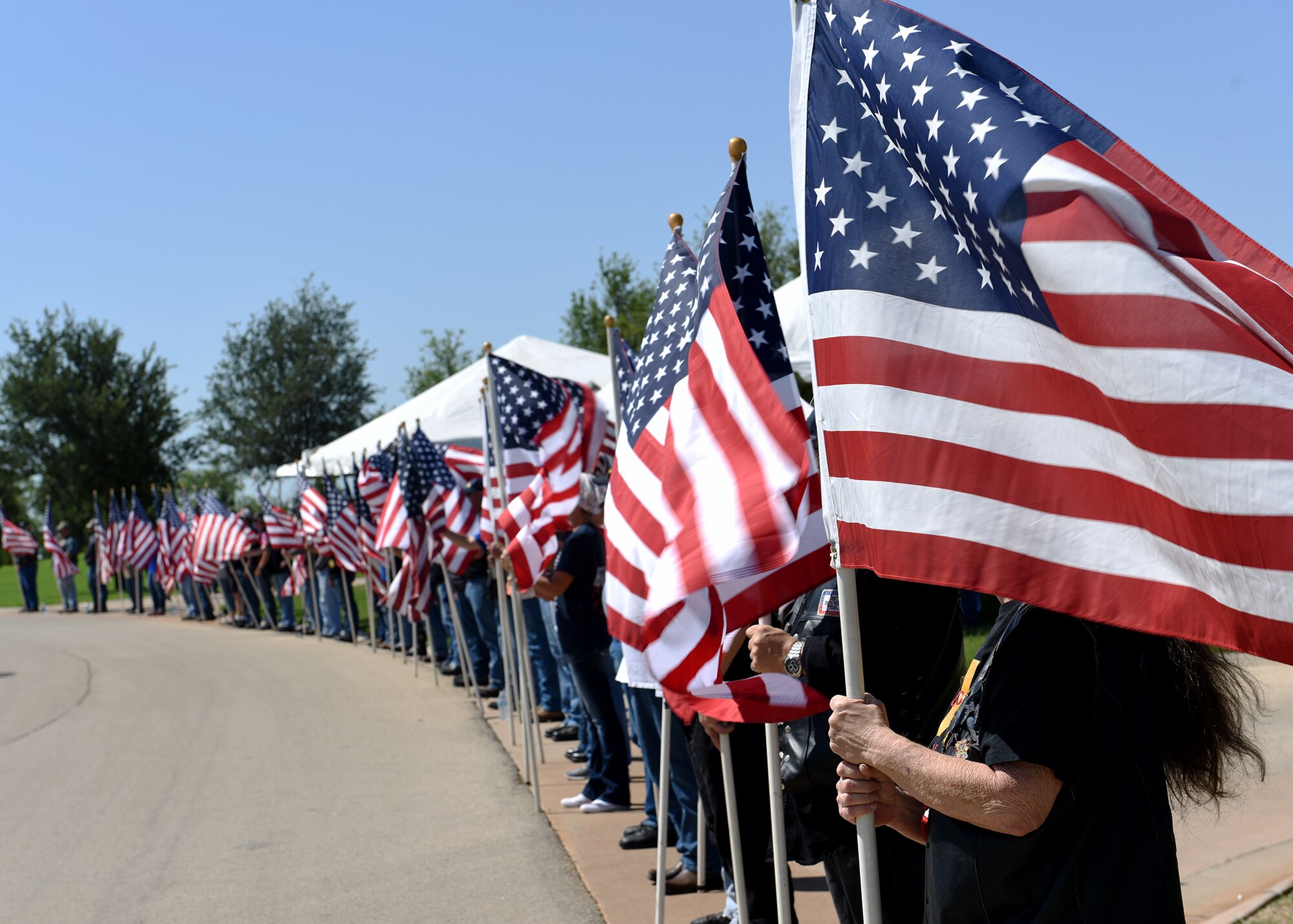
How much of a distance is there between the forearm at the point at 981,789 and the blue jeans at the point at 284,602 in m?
22.0

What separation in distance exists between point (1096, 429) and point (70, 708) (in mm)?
13937

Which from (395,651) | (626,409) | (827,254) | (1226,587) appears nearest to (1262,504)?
(1226,587)

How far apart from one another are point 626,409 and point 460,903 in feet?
9.27

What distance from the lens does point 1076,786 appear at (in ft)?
7.70

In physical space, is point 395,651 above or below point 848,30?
below

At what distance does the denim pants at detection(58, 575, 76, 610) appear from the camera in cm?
3167

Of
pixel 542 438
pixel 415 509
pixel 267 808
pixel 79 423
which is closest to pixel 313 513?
pixel 415 509

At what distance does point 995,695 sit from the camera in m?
2.39

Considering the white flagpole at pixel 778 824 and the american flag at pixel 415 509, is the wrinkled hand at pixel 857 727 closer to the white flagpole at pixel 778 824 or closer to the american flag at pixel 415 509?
the white flagpole at pixel 778 824

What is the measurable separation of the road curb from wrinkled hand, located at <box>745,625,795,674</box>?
229cm

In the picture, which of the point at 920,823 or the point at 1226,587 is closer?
the point at 1226,587

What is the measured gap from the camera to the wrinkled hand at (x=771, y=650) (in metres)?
3.90

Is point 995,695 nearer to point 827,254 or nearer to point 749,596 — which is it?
point 827,254

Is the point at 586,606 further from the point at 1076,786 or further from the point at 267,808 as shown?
the point at 1076,786
